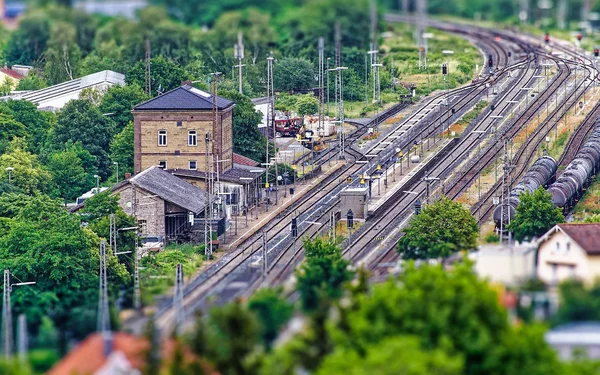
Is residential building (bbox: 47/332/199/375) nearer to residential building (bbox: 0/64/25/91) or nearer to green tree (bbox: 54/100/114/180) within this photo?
green tree (bbox: 54/100/114/180)

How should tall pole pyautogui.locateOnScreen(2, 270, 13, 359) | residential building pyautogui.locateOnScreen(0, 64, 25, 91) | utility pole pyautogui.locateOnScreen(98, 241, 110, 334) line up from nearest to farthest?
tall pole pyautogui.locateOnScreen(2, 270, 13, 359) → utility pole pyautogui.locateOnScreen(98, 241, 110, 334) → residential building pyautogui.locateOnScreen(0, 64, 25, 91)

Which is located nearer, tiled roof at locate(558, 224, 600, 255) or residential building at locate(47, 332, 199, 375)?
residential building at locate(47, 332, 199, 375)

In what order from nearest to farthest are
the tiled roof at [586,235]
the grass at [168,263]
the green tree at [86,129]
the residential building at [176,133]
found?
the tiled roof at [586,235] < the grass at [168,263] < the residential building at [176,133] < the green tree at [86,129]

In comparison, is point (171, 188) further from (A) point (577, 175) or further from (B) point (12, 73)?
(B) point (12, 73)

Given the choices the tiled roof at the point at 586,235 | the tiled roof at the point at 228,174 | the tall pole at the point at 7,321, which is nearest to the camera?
the tall pole at the point at 7,321

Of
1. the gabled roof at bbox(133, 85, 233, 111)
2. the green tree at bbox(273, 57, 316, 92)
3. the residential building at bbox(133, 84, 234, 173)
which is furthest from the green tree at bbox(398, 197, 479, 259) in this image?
the green tree at bbox(273, 57, 316, 92)

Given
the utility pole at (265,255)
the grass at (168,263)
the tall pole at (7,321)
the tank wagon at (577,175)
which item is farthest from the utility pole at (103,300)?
the tank wagon at (577,175)

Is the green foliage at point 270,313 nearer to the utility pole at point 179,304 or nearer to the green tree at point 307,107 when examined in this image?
the utility pole at point 179,304

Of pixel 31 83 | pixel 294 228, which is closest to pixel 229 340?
pixel 294 228
